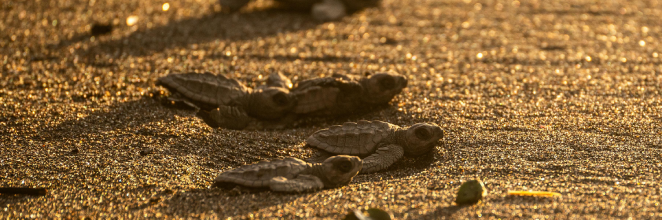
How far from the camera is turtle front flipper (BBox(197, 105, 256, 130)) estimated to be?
3.33 meters

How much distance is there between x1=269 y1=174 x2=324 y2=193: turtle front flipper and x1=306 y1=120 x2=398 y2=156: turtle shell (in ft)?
1.20

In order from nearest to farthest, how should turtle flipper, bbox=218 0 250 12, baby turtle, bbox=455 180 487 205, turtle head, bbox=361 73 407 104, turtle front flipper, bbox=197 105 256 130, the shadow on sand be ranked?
baby turtle, bbox=455 180 487 205
turtle front flipper, bbox=197 105 256 130
turtle head, bbox=361 73 407 104
the shadow on sand
turtle flipper, bbox=218 0 250 12

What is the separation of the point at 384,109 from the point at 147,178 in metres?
1.48

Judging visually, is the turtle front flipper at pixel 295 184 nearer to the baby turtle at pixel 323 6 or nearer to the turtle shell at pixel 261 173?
the turtle shell at pixel 261 173

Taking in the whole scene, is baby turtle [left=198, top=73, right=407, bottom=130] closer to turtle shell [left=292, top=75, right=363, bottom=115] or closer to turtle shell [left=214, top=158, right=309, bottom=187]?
turtle shell [left=292, top=75, right=363, bottom=115]

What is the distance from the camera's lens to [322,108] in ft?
11.3

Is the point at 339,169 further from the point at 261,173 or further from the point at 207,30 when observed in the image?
the point at 207,30

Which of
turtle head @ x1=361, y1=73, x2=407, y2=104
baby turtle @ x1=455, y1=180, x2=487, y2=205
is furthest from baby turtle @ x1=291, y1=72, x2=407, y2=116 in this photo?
baby turtle @ x1=455, y1=180, x2=487, y2=205

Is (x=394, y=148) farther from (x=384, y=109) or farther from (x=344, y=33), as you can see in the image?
(x=344, y=33)

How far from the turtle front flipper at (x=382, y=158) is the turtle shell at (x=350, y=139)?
0.22 feet

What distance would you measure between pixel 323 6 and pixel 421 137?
10.1 feet

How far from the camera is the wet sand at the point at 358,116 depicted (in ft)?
8.02

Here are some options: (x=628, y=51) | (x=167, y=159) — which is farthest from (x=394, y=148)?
(x=628, y=51)

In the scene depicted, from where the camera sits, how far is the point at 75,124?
3.25m
